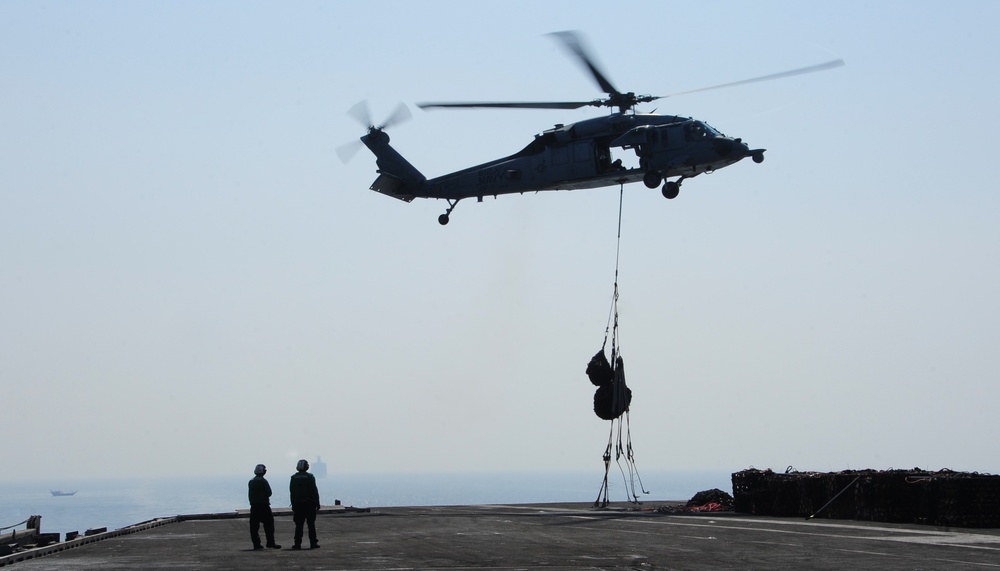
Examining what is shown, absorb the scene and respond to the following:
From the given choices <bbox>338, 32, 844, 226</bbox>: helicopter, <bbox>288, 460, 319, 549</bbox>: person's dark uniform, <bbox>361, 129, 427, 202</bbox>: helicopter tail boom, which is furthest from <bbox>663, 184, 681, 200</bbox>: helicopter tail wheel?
<bbox>288, 460, 319, 549</bbox>: person's dark uniform

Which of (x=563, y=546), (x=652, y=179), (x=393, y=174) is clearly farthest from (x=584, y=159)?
(x=563, y=546)

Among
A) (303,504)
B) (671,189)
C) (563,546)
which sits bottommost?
(563,546)

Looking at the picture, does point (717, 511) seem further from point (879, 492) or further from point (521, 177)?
point (521, 177)

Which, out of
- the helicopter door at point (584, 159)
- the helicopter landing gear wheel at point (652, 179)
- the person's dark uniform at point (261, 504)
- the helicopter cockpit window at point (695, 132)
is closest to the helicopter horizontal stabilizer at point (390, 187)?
the helicopter door at point (584, 159)

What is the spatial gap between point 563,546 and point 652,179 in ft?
61.7

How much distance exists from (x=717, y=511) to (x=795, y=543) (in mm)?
12698

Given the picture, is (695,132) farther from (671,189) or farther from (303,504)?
(303,504)

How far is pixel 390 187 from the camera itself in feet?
147

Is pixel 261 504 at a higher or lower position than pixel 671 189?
lower

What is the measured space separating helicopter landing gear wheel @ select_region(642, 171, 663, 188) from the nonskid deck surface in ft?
39.1

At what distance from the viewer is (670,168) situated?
3666 cm

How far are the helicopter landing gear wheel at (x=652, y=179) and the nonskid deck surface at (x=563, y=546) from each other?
39.1ft

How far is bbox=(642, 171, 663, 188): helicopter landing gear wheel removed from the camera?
3697 centimetres

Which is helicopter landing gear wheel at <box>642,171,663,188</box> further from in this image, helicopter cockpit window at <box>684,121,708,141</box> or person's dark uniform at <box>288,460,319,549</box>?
person's dark uniform at <box>288,460,319,549</box>
